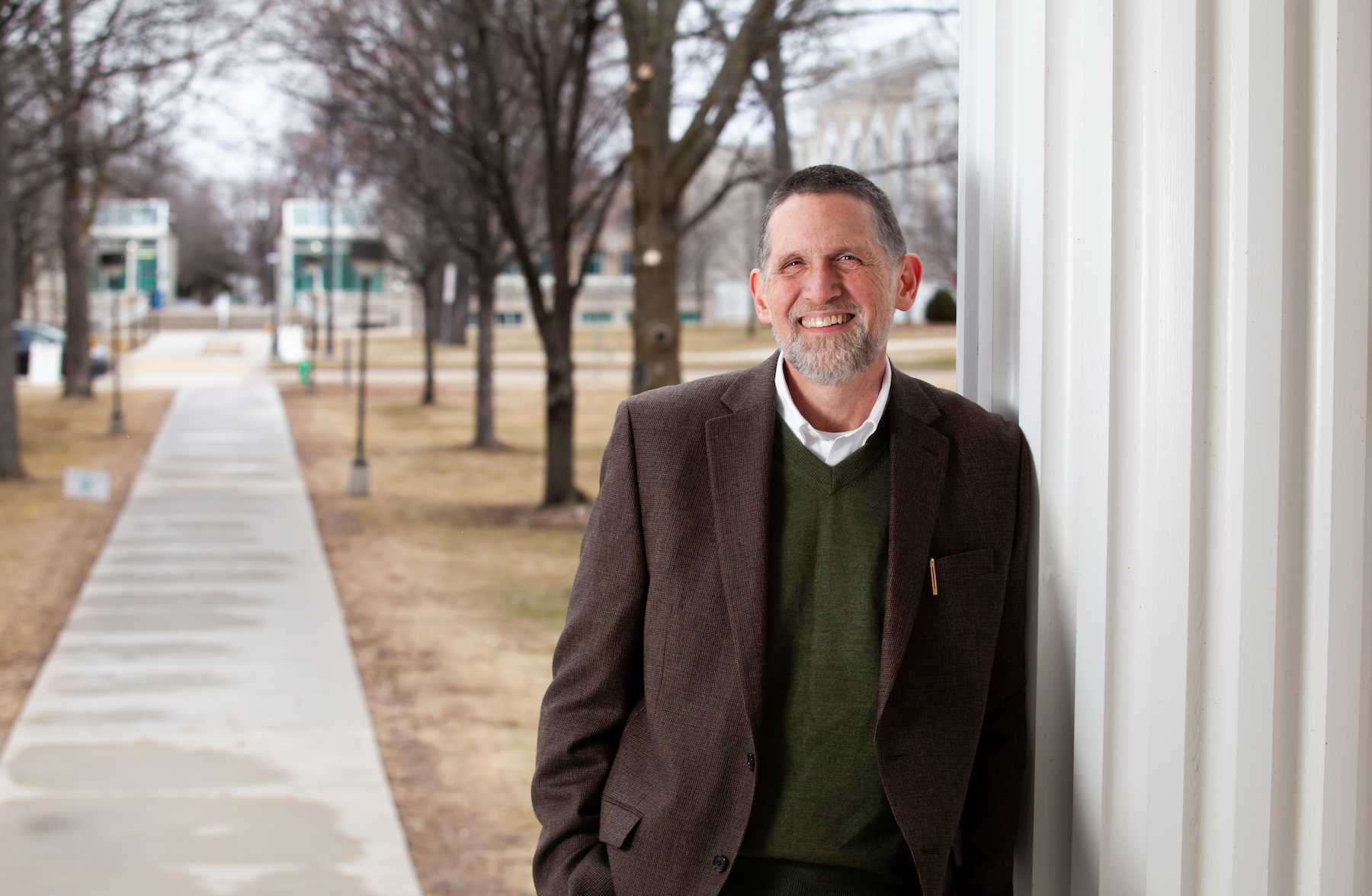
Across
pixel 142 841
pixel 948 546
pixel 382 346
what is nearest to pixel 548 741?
pixel 948 546

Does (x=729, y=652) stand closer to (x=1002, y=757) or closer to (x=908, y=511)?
(x=908, y=511)

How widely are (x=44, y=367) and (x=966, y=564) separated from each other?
125ft

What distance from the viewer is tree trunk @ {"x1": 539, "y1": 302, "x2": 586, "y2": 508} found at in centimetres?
1625

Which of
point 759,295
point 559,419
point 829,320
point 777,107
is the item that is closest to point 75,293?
point 559,419

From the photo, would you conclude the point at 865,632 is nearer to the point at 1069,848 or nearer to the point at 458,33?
the point at 1069,848

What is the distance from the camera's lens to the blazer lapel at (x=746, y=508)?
7.66 ft

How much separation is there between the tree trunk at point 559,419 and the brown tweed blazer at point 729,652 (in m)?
13.5

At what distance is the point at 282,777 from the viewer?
6.83 m

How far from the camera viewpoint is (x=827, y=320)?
7.88 feet

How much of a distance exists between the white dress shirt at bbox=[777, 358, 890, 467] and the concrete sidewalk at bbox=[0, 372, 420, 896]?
3.63m

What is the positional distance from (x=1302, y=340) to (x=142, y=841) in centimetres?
521

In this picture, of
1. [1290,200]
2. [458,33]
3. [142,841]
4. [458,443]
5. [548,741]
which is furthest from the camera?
[458,443]

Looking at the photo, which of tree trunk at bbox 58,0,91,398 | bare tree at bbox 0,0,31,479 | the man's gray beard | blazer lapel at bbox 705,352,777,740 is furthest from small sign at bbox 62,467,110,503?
tree trunk at bbox 58,0,91,398

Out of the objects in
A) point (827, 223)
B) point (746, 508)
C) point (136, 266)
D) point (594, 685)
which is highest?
point (136, 266)
